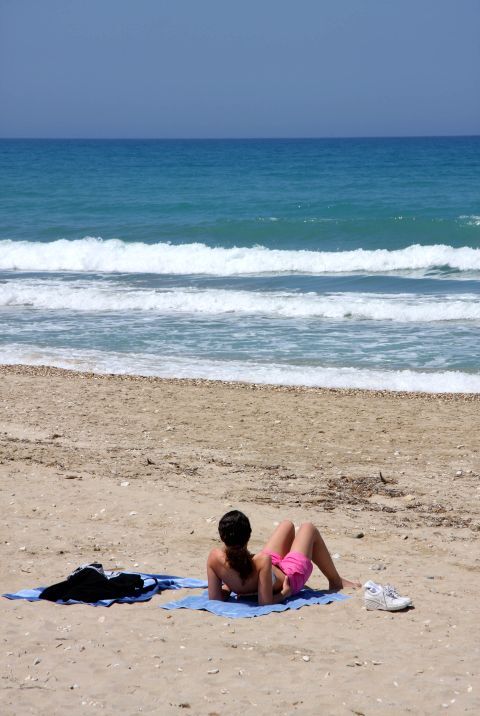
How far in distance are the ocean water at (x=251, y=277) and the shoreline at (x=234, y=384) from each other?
1.27 ft

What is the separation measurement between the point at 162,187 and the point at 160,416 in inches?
1442

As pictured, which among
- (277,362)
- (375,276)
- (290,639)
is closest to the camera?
(290,639)

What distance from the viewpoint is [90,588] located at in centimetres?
580

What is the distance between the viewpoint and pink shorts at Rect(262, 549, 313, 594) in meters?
5.89

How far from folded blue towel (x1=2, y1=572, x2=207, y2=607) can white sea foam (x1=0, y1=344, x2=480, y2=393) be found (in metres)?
6.72

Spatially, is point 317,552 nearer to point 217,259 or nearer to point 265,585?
point 265,585

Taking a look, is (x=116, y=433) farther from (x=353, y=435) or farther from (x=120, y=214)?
(x=120, y=214)

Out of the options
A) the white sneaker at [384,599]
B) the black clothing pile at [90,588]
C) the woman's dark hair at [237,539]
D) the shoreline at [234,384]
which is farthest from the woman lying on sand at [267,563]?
the shoreline at [234,384]

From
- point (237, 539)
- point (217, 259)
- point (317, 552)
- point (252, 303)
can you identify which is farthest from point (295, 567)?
point (217, 259)

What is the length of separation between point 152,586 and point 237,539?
0.71 metres

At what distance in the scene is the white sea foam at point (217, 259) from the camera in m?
25.4

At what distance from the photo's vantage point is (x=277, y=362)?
13969 mm

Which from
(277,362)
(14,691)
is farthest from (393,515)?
(277,362)

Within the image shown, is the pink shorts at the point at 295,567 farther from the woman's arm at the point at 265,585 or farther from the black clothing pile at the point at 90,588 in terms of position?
the black clothing pile at the point at 90,588
